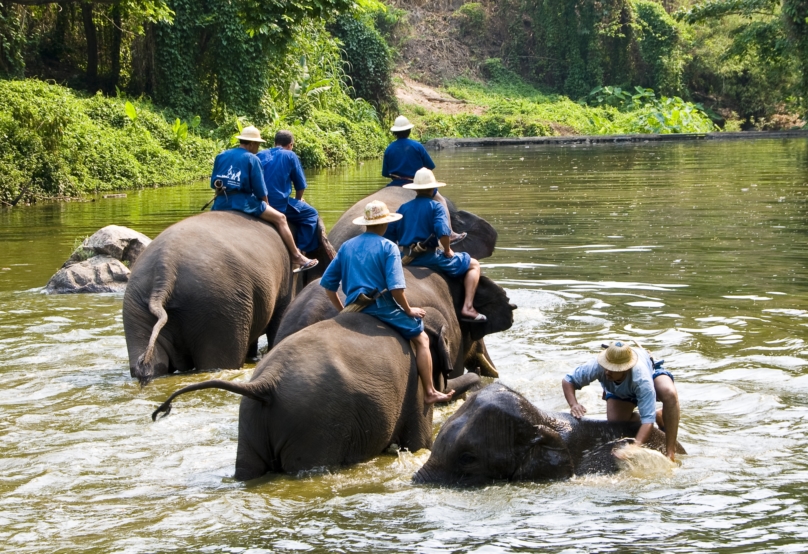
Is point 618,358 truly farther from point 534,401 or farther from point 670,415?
point 534,401

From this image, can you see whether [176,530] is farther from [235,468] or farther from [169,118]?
[169,118]

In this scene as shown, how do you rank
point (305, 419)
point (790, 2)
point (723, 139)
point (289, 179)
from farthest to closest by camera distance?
point (723, 139), point (790, 2), point (289, 179), point (305, 419)

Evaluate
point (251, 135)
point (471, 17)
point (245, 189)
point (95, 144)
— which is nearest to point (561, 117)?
point (471, 17)

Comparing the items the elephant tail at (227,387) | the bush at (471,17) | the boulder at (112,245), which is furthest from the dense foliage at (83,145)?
the bush at (471,17)

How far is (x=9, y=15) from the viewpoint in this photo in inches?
1073

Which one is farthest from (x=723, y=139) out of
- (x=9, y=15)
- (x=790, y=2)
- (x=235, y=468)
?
(x=235, y=468)

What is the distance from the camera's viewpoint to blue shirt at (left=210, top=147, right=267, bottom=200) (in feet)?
32.4

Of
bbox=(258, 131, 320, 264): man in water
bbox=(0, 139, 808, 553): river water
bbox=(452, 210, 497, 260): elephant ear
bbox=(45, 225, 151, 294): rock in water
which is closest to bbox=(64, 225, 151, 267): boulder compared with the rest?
bbox=(45, 225, 151, 294): rock in water

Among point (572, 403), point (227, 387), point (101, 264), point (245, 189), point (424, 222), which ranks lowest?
point (101, 264)

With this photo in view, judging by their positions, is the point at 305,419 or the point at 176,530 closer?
the point at 176,530

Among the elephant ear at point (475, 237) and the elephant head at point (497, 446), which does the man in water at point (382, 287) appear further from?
the elephant ear at point (475, 237)

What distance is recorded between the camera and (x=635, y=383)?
6527mm

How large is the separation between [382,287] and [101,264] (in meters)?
7.02

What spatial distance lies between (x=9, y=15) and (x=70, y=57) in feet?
23.8
